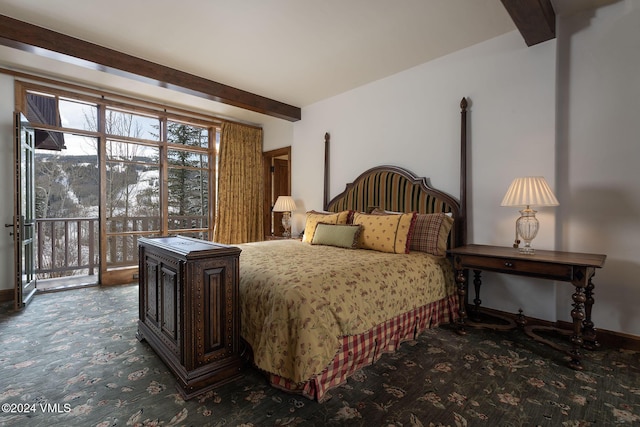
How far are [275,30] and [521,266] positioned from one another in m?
2.84

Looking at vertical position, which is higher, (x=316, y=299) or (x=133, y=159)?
(x=133, y=159)

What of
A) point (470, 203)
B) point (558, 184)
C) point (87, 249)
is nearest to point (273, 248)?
point (470, 203)

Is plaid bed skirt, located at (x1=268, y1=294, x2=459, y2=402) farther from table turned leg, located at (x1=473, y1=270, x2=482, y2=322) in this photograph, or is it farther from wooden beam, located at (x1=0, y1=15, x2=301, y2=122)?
wooden beam, located at (x1=0, y1=15, x2=301, y2=122)

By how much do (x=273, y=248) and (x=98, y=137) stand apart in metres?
3.14

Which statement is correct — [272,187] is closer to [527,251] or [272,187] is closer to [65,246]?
[65,246]

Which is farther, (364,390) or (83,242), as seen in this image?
(83,242)

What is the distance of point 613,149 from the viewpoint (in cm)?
238

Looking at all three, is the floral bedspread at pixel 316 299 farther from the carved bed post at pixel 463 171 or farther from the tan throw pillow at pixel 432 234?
the carved bed post at pixel 463 171

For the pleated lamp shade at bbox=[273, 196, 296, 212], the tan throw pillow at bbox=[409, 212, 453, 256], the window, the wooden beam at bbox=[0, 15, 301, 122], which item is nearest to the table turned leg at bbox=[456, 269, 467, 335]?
the tan throw pillow at bbox=[409, 212, 453, 256]

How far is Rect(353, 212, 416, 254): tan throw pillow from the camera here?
2758 millimetres

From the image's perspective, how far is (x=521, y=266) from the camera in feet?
7.36

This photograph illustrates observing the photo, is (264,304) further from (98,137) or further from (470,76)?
(98,137)

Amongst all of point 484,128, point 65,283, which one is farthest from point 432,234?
point 65,283

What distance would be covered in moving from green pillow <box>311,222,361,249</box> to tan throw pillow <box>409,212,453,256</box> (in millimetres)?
549
